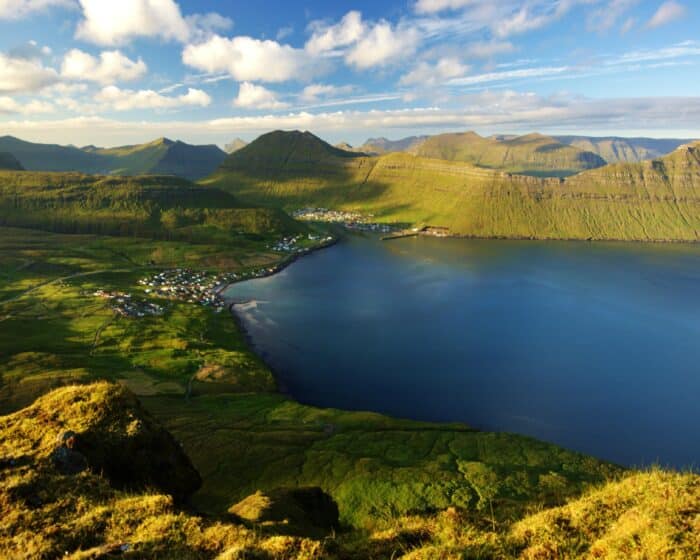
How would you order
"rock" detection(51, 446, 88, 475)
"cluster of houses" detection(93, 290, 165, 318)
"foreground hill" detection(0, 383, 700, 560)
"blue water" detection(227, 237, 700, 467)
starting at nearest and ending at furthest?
"foreground hill" detection(0, 383, 700, 560), "rock" detection(51, 446, 88, 475), "blue water" detection(227, 237, 700, 467), "cluster of houses" detection(93, 290, 165, 318)

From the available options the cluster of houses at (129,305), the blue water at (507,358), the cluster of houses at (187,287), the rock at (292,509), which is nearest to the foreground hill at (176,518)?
the rock at (292,509)

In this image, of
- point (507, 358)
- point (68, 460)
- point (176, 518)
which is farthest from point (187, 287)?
point (176, 518)

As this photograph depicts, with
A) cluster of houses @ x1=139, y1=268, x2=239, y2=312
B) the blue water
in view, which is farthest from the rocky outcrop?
cluster of houses @ x1=139, y1=268, x2=239, y2=312

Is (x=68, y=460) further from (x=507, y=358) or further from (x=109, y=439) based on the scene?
(x=507, y=358)

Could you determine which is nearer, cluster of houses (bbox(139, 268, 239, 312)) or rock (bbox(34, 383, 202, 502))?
rock (bbox(34, 383, 202, 502))

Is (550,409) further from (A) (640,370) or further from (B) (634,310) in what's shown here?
(B) (634,310)

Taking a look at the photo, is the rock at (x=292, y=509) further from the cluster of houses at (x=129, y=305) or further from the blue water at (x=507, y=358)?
the cluster of houses at (x=129, y=305)

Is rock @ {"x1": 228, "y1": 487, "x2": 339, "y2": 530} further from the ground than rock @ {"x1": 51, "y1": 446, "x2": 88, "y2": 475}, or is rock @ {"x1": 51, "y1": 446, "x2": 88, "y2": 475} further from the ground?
rock @ {"x1": 51, "y1": 446, "x2": 88, "y2": 475}

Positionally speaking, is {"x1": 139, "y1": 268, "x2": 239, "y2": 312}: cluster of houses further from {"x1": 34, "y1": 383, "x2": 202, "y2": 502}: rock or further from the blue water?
{"x1": 34, "y1": 383, "x2": 202, "y2": 502}: rock
